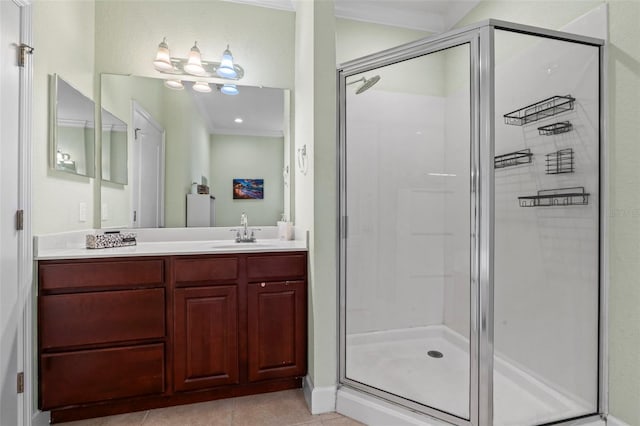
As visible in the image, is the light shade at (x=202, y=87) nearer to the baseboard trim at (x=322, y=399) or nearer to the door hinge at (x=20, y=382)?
the door hinge at (x=20, y=382)

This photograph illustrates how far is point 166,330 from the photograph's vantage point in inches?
72.3

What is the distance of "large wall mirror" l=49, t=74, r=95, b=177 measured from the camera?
186 centimetres

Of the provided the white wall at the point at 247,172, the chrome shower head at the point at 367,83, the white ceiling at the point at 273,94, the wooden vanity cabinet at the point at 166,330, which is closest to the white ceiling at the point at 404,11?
the white ceiling at the point at 273,94

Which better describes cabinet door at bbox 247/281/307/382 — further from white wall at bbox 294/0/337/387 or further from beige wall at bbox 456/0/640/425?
beige wall at bbox 456/0/640/425

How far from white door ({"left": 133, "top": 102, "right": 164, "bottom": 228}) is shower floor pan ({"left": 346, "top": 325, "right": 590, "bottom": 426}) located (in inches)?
68.8

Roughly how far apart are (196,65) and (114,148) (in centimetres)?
87

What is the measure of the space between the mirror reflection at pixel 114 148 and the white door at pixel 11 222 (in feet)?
2.49

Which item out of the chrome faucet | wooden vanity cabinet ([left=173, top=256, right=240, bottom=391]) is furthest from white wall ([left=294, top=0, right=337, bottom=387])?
the chrome faucet
